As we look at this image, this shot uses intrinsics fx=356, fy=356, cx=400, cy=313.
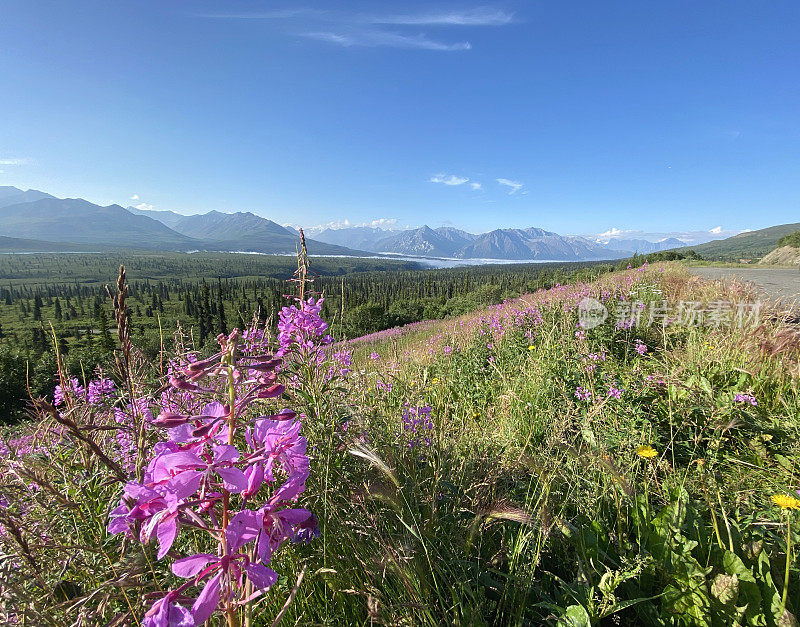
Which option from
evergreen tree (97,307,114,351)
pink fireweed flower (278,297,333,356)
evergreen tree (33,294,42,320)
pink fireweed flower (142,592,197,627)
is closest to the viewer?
pink fireweed flower (142,592,197,627)

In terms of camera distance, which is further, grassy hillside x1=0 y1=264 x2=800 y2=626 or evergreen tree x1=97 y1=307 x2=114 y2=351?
evergreen tree x1=97 y1=307 x2=114 y2=351

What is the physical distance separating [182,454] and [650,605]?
2.14 meters

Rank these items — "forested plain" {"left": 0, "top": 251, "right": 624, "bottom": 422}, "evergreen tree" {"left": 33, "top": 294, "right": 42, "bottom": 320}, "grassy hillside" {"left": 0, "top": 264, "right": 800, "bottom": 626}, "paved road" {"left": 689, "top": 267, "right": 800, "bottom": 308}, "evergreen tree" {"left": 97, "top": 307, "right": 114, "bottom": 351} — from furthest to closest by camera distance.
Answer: "evergreen tree" {"left": 33, "top": 294, "right": 42, "bottom": 320} → "paved road" {"left": 689, "top": 267, "right": 800, "bottom": 308} → "forested plain" {"left": 0, "top": 251, "right": 624, "bottom": 422} → "evergreen tree" {"left": 97, "top": 307, "right": 114, "bottom": 351} → "grassy hillside" {"left": 0, "top": 264, "right": 800, "bottom": 626}

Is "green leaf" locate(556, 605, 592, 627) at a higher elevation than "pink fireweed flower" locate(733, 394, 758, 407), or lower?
lower

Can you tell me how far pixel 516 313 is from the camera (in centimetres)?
778

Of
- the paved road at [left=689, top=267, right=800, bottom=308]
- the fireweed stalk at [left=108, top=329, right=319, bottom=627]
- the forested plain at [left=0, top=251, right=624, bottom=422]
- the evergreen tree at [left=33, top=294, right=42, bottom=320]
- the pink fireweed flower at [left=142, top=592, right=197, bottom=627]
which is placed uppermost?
the paved road at [left=689, top=267, right=800, bottom=308]

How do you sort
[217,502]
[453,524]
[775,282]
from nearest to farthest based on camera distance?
[217,502]
[453,524]
[775,282]

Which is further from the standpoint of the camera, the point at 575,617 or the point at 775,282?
the point at 775,282

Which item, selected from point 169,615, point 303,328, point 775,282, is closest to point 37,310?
point 303,328

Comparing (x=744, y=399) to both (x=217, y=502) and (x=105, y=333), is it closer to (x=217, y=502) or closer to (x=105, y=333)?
(x=217, y=502)

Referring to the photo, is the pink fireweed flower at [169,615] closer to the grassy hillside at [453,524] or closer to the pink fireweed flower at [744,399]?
the grassy hillside at [453,524]

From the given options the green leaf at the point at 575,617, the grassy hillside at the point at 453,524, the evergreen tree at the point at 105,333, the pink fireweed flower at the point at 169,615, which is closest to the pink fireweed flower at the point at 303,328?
the grassy hillside at the point at 453,524

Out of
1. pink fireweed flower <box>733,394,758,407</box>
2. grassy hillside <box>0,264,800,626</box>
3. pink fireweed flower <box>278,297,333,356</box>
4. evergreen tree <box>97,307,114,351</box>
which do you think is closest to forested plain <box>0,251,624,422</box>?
evergreen tree <box>97,307,114,351</box>

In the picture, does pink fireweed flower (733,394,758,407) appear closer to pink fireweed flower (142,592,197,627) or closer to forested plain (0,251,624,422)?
forested plain (0,251,624,422)
